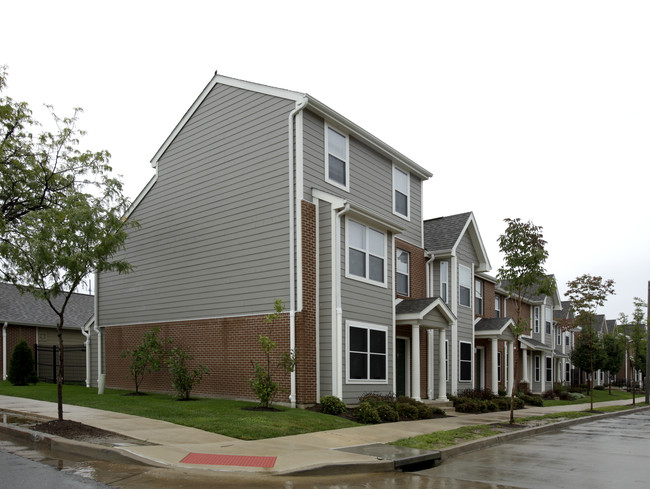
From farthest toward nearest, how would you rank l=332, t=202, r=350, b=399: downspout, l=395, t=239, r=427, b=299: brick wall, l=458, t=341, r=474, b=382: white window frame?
l=458, t=341, r=474, b=382: white window frame → l=395, t=239, r=427, b=299: brick wall → l=332, t=202, r=350, b=399: downspout

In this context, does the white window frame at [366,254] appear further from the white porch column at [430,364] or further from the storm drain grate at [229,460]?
the storm drain grate at [229,460]

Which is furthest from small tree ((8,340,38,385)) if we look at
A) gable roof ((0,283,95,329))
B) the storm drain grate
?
the storm drain grate

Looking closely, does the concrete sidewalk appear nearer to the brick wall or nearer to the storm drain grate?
the storm drain grate

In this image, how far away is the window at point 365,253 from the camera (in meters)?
18.0

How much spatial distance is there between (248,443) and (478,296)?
20245 mm

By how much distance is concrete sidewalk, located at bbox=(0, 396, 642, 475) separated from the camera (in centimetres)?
941

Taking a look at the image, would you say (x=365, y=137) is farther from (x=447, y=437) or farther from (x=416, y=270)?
(x=447, y=437)

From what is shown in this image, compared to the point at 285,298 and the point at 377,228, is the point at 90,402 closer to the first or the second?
the point at 285,298

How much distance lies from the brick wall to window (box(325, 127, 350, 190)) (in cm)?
390

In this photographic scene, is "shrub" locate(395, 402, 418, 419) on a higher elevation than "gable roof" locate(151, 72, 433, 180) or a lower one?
lower

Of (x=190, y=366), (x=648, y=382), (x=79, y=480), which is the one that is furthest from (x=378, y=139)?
(x=648, y=382)

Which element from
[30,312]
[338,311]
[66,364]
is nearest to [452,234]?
[338,311]

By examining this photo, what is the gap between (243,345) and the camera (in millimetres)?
17688

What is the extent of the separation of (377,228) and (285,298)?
14.1 feet
